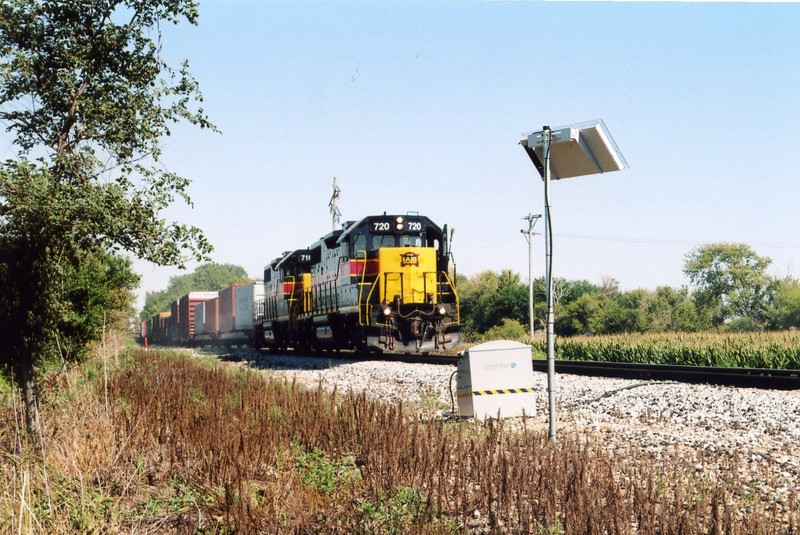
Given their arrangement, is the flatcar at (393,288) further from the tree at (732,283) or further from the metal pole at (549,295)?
the tree at (732,283)

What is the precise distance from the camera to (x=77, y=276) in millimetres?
14297

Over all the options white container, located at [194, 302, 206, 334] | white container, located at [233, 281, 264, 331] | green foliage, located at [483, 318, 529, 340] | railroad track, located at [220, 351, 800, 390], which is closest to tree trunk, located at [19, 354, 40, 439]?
railroad track, located at [220, 351, 800, 390]

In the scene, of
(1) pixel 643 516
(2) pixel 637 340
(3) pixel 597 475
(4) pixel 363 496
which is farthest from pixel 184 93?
(2) pixel 637 340

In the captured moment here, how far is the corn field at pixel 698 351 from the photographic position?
18730 mm

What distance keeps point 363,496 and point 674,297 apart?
78.3 meters

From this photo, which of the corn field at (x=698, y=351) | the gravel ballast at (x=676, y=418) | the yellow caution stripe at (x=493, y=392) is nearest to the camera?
the gravel ballast at (x=676, y=418)

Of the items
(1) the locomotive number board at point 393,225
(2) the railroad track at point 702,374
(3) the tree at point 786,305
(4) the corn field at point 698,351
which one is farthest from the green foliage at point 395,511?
(3) the tree at point 786,305

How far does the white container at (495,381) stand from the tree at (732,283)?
76506 millimetres

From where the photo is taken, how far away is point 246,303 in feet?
131

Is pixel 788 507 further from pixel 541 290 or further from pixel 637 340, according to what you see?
pixel 541 290

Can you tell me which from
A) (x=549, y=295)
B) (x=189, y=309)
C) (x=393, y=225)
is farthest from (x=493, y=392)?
(x=189, y=309)

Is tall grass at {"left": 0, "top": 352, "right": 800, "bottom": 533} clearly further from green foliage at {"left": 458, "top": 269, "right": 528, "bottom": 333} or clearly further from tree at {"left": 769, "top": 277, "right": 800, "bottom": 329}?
tree at {"left": 769, "top": 277, "right": 800, "bottom": 329}

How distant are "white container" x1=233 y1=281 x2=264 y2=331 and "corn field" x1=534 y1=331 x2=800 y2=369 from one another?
51.7 feet

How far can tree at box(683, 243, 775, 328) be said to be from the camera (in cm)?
8450
